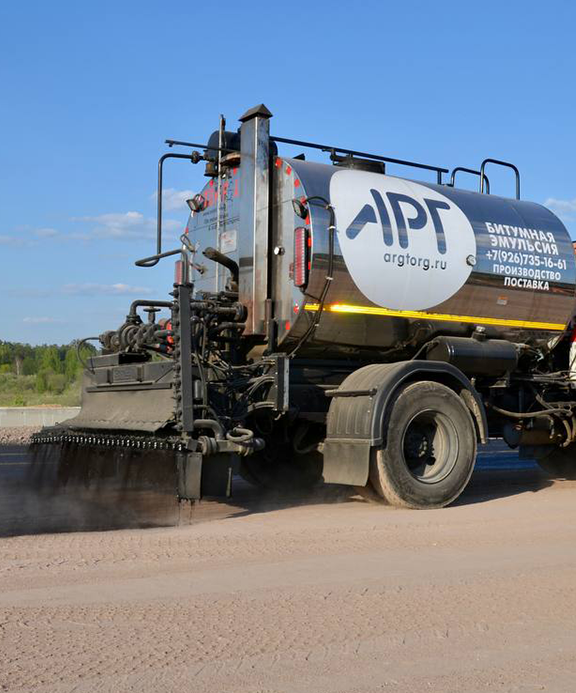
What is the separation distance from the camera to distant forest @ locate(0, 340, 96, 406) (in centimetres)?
4372

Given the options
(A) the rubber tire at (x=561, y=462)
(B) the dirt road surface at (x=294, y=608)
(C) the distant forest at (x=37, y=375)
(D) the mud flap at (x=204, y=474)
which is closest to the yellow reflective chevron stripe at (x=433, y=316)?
(D) the mud flap at (x=204, y=474)

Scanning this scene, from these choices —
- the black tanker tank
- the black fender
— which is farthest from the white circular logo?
the black fender

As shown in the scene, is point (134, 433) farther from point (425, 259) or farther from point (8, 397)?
point (8, 397)

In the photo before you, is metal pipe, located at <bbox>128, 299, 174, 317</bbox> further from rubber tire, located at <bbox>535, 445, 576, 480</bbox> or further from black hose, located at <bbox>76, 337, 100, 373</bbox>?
rubber tire, located at <bbox>535, 445, 576, 480</bbox>

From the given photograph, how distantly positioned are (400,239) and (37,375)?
→ 52599 millimetres

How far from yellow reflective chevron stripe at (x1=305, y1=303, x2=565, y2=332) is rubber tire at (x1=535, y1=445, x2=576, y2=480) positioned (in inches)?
77.3

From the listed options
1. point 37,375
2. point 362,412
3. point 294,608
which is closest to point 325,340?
point 362,412

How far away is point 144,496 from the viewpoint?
8289 mm

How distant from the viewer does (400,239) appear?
8711mm

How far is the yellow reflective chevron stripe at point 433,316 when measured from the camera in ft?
27.6

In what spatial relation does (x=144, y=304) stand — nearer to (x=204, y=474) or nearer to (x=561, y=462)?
(x=204, y=474)

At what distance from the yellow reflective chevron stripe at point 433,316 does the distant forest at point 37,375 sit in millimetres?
25571

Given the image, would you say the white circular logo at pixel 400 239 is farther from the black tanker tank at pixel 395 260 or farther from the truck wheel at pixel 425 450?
the truck wheel at pixel 425 450

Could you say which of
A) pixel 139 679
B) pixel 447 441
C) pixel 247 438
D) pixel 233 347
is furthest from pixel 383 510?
pixel 139 679
